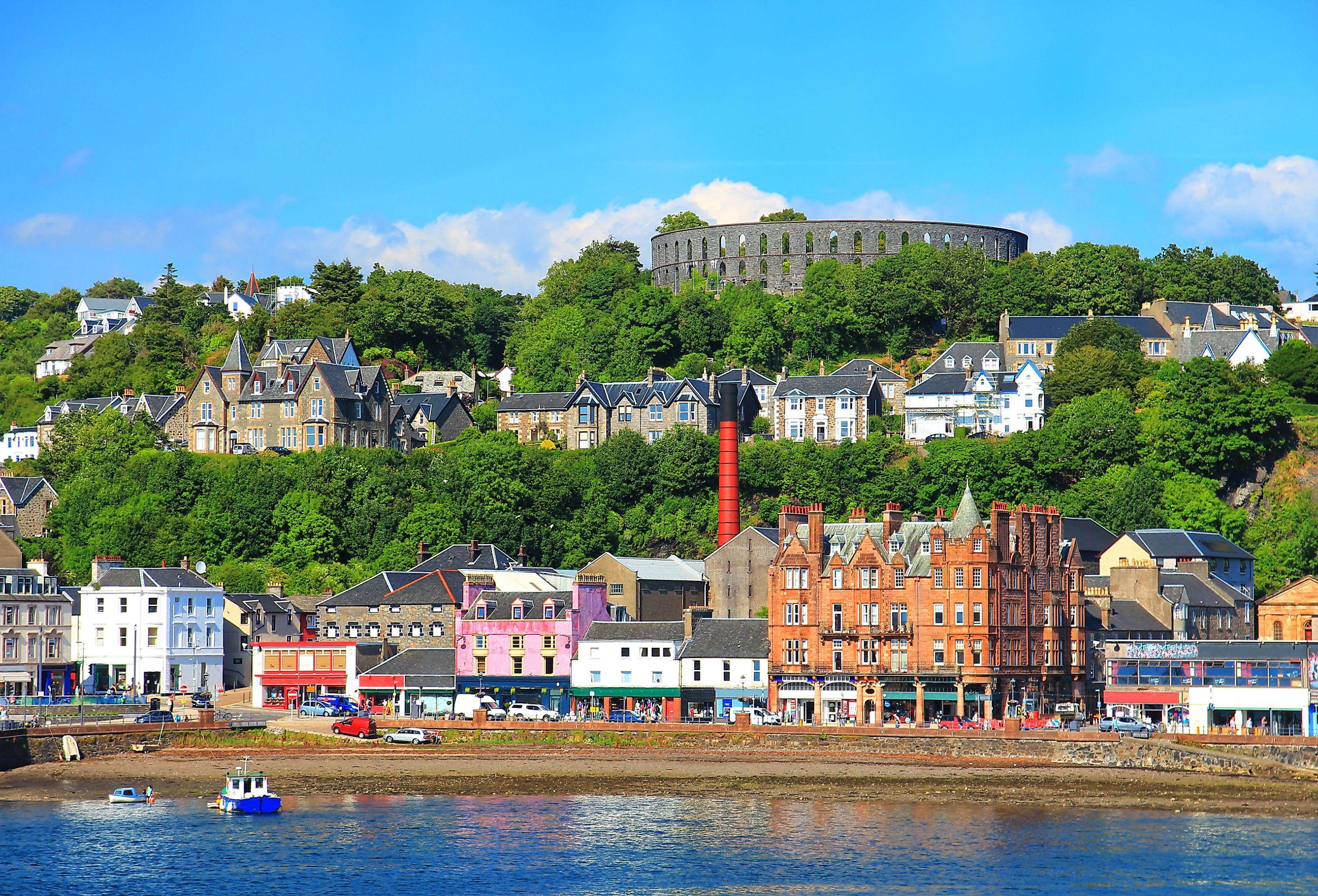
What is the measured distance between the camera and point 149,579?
99000mm

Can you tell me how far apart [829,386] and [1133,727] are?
177 ft

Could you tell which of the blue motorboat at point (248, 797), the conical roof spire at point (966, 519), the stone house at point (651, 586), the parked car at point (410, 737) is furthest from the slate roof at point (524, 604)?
the blue motorboat at point (248, 797)

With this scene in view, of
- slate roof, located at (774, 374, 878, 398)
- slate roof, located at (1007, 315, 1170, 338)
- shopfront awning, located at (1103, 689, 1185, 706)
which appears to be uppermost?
slate roof, located at (1007, 315, 1170, 338)

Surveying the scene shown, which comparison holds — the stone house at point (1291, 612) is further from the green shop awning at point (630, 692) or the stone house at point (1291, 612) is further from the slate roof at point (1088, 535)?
the green shop awning at point (630, 692)

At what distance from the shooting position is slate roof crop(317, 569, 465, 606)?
9650 cm

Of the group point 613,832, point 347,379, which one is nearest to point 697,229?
→ point 347,379

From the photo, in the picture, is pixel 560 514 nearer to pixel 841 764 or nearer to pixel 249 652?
pixel 249 652

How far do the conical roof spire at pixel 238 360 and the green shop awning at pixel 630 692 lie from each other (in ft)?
173

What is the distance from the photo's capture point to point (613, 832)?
65312mm

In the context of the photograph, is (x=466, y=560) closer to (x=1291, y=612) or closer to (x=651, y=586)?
(x=651, y=586)

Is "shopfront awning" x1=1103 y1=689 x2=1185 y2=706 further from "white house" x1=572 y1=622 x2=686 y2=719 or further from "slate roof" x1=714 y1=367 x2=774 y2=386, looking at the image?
"slate roof" x1=714 y1=367 x2=774 y2=386

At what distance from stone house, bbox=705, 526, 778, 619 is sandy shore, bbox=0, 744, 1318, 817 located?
24021 millimetres

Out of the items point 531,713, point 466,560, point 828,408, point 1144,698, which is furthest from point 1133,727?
point 828,408

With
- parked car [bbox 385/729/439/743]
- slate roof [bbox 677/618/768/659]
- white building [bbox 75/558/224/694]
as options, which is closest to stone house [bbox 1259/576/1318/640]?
slate roof [bbox 677/618/768/659]
